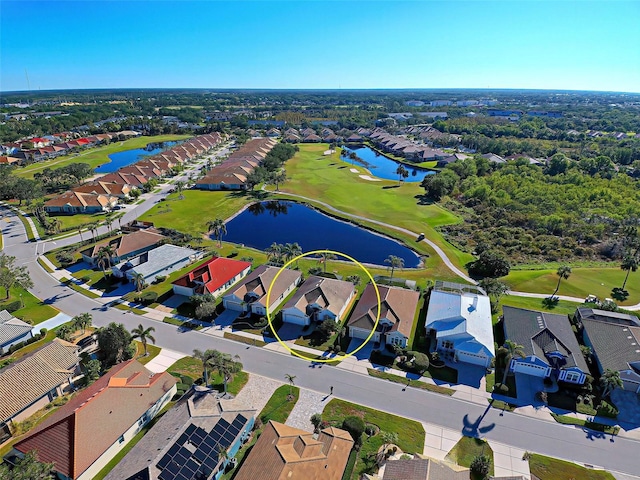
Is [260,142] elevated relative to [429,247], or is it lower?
elevated

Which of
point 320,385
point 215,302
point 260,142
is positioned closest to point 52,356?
point 215,302

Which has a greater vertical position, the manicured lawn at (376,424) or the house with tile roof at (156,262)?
the house with tile roof at (156,262)

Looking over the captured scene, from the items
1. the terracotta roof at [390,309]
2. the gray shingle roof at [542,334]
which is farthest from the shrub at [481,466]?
the terracotta roof at [390,309]

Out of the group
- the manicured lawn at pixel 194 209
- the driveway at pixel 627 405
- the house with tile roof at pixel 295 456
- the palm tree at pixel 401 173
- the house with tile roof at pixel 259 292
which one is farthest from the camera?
the palm tree at pixel 401 173

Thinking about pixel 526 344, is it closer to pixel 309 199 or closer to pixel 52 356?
pixel 52 356

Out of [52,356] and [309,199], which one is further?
[309,199]

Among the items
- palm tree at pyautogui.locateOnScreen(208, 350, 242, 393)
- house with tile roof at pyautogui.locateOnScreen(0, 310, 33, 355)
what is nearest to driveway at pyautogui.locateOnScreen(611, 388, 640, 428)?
palm tree at pyautogui.locateOnScreen(208, 350, 242, 393)

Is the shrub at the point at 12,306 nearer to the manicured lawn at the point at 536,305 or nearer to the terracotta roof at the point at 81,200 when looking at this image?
the terracotta roof at the point at 81,200
